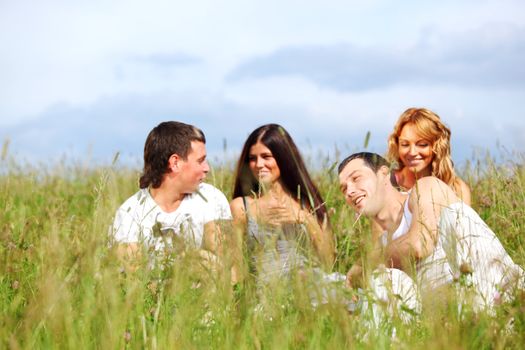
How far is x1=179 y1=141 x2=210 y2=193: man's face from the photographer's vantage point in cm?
520

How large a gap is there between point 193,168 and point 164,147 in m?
0.25

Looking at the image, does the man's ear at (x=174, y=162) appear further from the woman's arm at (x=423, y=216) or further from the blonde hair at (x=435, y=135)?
the woman's arm at (x=423, y=216)

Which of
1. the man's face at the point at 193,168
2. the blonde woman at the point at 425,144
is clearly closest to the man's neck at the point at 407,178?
the blonde woman at the point at 425,144

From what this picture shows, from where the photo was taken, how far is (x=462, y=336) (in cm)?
269

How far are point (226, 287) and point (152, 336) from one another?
1.17 feet

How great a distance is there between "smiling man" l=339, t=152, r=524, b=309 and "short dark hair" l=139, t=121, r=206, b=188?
4.23 feet

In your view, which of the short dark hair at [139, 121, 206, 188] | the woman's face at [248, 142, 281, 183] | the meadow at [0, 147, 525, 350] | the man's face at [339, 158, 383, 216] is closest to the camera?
the meadow at [0, 147, 525, 350]

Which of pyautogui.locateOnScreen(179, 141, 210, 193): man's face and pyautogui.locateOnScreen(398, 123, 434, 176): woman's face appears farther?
pyautogui.locateOnScreen(398, 123, 434, 176): woman's face

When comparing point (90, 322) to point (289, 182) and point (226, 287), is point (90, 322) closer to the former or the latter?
point (226, 287)

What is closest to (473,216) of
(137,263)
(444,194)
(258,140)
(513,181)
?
(444,194)

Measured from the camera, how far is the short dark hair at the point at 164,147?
5.21 meters

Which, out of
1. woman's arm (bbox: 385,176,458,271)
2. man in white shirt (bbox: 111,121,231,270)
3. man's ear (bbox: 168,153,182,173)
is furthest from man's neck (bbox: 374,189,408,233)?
man's ear (bbox: 168,153,182,173)

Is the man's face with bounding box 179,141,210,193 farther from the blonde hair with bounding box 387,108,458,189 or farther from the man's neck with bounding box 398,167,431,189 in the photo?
the man's neck with bounding box 398,167,431,189

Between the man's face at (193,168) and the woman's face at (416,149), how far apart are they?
5.01ft
